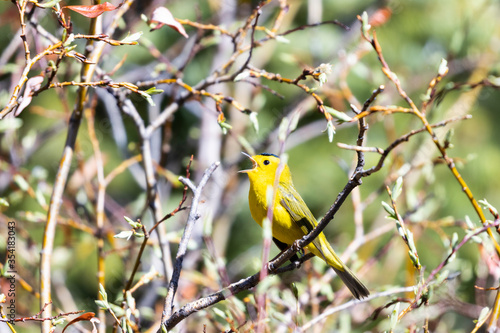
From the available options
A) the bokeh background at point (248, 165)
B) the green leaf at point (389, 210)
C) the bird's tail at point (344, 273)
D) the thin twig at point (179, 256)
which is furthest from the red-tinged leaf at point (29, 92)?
the bird's tail at point (344, 273)

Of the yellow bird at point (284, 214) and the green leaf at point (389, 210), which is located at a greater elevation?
the yellow bird at point (284, 214)

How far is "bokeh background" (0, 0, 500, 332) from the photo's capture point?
247 cm

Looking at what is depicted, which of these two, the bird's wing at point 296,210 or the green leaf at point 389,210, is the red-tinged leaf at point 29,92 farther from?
the bird's wing at point 296,210

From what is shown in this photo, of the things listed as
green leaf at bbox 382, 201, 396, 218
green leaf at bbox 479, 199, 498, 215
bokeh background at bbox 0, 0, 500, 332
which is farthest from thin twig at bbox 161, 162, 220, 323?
green leaf at bbox 479, 199, 498, 215

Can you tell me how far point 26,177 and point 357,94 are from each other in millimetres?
6072

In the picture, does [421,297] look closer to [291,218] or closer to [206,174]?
[206,174]

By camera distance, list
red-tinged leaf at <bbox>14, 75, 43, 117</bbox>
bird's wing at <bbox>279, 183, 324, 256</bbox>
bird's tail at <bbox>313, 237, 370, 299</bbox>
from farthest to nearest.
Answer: bird's wing at <bbox>279, 183, 324, 256</bbox>, bird's tail at <bbox>313, 237, 370, 299</bbox>, red-tinged leaf at <bbox>14, 75, 43, 117</bbox>

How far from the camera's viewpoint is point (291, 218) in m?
2.66

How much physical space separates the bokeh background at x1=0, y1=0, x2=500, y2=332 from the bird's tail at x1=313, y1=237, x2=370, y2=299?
9cm

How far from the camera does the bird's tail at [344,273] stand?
2304mm

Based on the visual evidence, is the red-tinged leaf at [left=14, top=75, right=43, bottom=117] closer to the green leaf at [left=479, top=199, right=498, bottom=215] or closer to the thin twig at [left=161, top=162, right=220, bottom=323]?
the thin twig at [left=161, top=162, right=220, bottom=323]

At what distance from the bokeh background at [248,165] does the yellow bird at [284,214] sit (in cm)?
11

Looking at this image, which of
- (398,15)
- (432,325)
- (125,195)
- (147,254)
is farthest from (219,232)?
(398,15)

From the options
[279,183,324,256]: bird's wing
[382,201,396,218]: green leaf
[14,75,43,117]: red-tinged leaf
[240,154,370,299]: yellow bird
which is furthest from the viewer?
[279,183,324,256]: bird's wing
